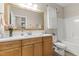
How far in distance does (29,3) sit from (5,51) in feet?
2.81

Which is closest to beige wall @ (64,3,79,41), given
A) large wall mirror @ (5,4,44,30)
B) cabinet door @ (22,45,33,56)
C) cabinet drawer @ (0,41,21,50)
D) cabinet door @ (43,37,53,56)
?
cabinet door @ (43,37,53,56)

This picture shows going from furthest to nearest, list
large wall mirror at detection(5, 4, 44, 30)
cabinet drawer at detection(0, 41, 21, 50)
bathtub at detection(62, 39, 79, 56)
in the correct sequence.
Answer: bathtub at detection(62, 39, 79, 56)
large wall mirror at detection(5, 4, 44, 30)
cabinet drawer at detection(0, 41, 21, 50)

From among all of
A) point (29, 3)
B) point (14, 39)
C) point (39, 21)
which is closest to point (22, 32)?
point (14, 39)

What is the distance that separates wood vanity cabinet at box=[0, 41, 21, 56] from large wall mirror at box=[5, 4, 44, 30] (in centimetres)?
26

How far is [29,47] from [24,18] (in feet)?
1.59

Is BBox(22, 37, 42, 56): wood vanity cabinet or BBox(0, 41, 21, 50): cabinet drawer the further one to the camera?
BBox(22, 37, 42, 56): wood vanity cabinet

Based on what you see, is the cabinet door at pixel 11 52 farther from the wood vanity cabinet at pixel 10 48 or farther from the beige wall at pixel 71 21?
the beige wall at pixel 71 21

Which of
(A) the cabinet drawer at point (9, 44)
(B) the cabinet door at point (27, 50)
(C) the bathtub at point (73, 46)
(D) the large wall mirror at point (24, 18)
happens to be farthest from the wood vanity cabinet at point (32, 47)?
(C) the bathtub at point (73, 46)

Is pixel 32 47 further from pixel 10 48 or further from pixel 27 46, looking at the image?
pixel 10 48

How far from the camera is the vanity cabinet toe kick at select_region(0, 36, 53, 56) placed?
1867 millimetres

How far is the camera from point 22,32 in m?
2.05

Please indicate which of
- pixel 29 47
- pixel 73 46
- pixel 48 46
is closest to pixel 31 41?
pixel 29 47

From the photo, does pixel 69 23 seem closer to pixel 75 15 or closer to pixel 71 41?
pixel 75 15

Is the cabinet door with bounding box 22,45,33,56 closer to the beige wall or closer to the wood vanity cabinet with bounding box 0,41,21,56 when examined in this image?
the wood vanity cabinet with bounding box 0,41,21,56
